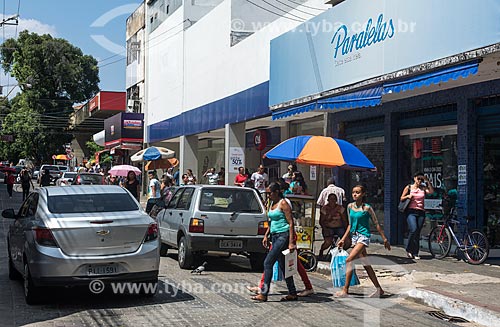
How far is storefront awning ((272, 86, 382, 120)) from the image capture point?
13.9 meters

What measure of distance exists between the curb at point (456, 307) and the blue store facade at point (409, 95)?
3.73 meters

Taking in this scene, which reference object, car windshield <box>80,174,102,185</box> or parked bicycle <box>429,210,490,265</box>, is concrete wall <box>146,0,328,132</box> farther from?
parked bicycle <box>429,210,490,265</box>

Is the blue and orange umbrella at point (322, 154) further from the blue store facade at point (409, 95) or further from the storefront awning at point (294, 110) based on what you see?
the storefront awning at point (294, 110)

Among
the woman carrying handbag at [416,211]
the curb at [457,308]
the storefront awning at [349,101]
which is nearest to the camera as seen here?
the curb at [457,308]

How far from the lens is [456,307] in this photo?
8.68m

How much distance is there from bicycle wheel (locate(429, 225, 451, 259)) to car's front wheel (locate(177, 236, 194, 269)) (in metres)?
Answer: 5.11

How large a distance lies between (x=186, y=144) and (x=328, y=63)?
16.8 m

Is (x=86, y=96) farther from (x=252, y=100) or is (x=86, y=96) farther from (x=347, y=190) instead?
(x=347, y=190)

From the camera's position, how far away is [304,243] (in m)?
12.5

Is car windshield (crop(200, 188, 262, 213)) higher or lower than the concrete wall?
lower

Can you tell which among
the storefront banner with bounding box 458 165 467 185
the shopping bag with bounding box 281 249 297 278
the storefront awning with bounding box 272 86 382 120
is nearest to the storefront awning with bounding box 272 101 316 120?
the storefront awning with bounding box 272 86 382 120

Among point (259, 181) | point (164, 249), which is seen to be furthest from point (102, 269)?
point (259, 181)

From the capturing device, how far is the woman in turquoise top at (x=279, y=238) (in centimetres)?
906

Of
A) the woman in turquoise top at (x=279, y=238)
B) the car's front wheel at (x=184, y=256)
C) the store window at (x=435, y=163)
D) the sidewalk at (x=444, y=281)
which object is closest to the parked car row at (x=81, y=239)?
the woman in turquoise top at (x=279, y=238)
